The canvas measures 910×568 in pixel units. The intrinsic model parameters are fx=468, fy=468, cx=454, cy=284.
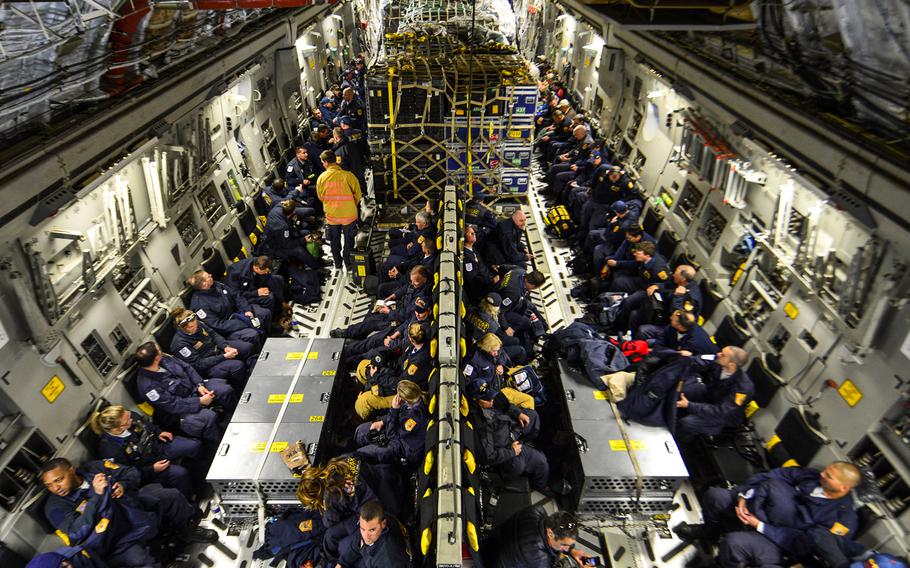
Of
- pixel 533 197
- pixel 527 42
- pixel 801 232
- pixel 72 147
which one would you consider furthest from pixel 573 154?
pixel 527 42

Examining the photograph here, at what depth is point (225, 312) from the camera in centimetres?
593

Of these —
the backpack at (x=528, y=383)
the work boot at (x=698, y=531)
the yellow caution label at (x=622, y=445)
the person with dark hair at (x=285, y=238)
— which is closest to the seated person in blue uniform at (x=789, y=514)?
the work boot at (x=698, y=531)

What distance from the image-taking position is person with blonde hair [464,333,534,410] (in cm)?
445

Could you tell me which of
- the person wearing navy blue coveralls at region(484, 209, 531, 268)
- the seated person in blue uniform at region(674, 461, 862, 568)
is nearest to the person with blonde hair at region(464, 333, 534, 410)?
the seated person in blue uniform at region(674, 461, 862, 568)

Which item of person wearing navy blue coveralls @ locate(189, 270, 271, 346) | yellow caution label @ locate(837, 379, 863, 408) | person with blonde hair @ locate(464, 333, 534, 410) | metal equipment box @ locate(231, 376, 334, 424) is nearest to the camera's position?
yellow caution label @ locate(837, 379, 863, 408)

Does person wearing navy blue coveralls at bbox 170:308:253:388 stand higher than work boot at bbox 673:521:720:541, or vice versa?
person wearing navy blue coveralls at bbox 170:308:253:388

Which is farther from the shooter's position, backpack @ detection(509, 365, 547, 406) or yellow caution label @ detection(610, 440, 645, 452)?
backpack @ detection(509, 365, 547, 406)

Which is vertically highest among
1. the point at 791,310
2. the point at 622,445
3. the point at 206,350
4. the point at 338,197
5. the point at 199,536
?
the point at 338,197

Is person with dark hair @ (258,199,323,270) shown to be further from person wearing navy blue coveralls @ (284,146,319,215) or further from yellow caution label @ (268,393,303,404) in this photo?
yellow caution label @ (268,393,303,404)

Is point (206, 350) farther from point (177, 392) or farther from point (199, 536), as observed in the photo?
point (199, 536)

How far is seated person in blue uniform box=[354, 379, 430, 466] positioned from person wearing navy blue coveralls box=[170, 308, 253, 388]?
6.93 ft

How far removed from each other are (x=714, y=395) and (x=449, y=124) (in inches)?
207

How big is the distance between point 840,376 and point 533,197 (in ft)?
21.8

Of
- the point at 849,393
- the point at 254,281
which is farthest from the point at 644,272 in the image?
the point at 254,281
